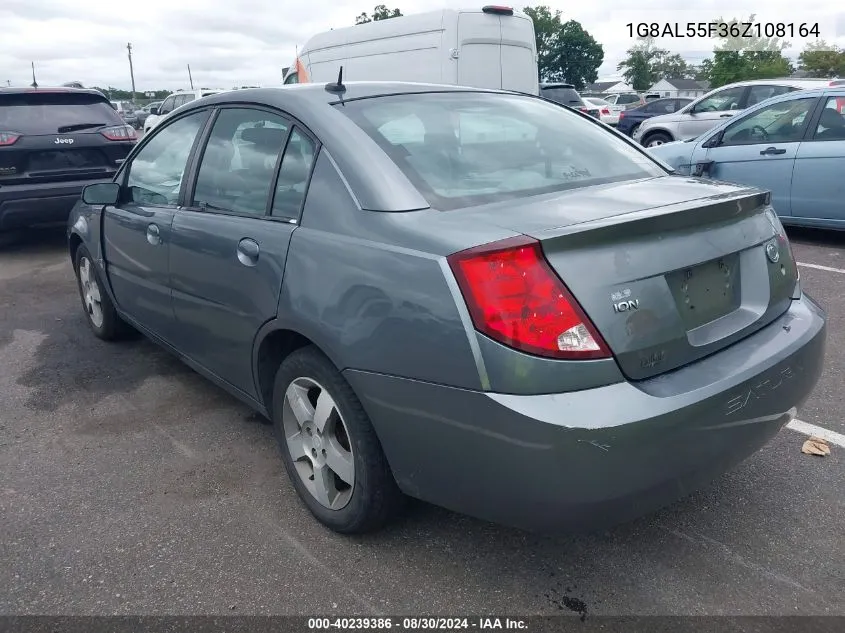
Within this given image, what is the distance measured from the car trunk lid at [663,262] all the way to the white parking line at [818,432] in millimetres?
1001

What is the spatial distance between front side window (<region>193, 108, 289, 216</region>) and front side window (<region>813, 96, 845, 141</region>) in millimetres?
5701

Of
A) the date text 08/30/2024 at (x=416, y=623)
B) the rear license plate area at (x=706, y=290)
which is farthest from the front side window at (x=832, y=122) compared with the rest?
the date text 08/30/2024 at (x=416, y=623)

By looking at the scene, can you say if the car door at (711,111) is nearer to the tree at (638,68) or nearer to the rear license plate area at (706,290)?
the rear license plate area at (706,290)

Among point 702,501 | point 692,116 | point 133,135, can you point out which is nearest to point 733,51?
point 692,116

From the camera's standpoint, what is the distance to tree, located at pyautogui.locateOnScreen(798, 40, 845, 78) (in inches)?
1809

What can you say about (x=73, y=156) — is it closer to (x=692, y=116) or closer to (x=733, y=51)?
(x=692, y=116)

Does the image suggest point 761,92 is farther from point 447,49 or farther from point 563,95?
point 563,95

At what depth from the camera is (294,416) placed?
2.73m

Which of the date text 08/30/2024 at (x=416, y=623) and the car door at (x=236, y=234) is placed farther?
the car door at (x=236, y=234)

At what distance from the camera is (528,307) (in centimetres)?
195

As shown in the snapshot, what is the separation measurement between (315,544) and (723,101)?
12.1 meters

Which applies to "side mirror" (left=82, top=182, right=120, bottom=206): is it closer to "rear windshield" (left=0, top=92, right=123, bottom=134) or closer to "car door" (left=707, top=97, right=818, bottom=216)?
"rear windshield" (left=0, top=92, right=123, bottom=134)

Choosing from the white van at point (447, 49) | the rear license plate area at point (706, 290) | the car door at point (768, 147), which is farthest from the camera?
the white van at point (447, 49)

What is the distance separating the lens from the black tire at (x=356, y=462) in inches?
92.0
